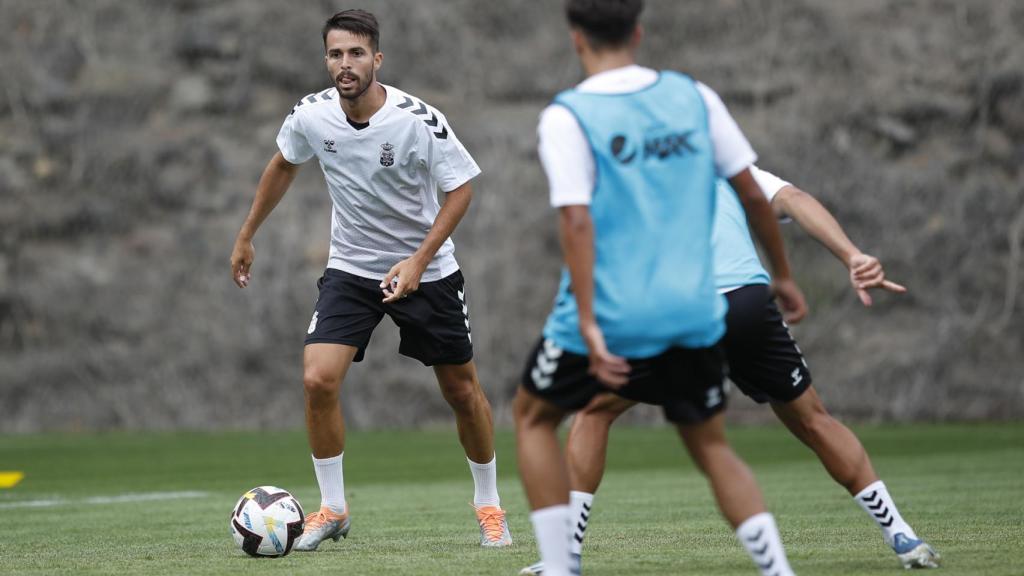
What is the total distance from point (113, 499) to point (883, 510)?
20.3 feet

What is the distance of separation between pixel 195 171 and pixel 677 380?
724 inches

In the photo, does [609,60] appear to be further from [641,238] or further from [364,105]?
[364,105]

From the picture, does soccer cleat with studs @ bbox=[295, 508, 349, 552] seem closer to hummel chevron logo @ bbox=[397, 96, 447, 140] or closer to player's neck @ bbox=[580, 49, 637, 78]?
hummel chevron logo @ bbox=[397, 96, 447, 140]

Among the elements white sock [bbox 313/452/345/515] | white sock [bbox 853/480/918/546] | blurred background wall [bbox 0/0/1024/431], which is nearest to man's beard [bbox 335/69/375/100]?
white sock [bbox 313/452/345/515]

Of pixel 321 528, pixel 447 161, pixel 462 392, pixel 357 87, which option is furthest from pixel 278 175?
pixel 321 528

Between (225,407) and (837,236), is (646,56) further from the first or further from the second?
(837,236)

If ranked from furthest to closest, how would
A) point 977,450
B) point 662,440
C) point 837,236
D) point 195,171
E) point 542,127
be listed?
point 195,171 → point 662,440 → point 977,450 → point 837,236 → point 542,127

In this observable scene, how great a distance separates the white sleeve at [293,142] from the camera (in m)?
6.77

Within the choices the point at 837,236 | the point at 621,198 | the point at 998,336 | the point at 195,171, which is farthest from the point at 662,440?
the point at 621,198

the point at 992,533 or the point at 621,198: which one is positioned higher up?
the point at 621,198

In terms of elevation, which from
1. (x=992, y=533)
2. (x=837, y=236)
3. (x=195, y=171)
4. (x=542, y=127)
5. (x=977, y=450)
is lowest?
(x=977, y=450)

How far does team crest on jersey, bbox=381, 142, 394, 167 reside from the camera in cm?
664

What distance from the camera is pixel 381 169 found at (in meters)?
6.69

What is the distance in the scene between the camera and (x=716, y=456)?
4398 millimetres
